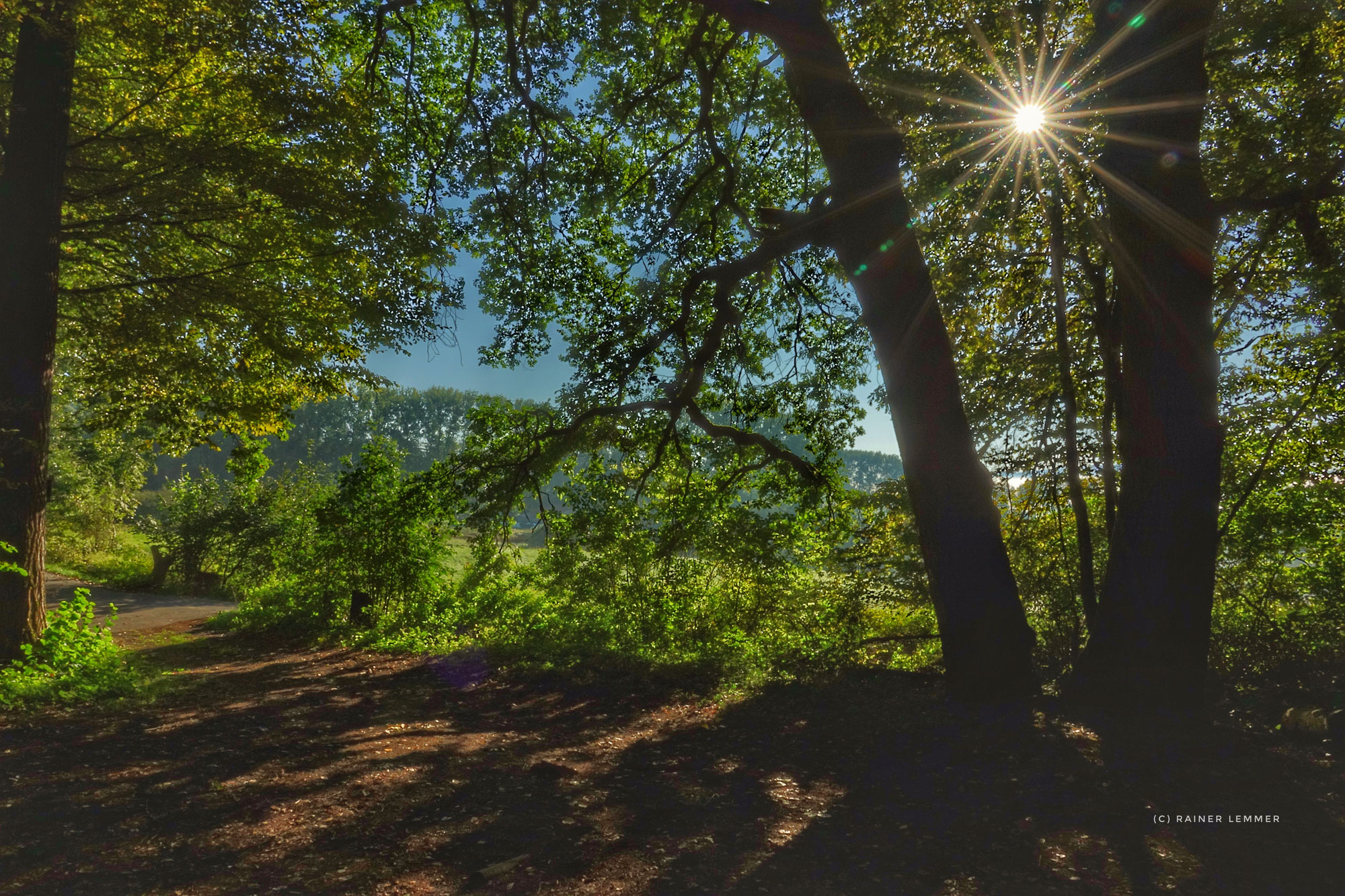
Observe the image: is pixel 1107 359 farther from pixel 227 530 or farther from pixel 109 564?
pixel 109 564

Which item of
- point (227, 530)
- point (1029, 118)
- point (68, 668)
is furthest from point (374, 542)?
point (1029, 118)

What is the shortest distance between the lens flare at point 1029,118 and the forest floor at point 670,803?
19.4 ft

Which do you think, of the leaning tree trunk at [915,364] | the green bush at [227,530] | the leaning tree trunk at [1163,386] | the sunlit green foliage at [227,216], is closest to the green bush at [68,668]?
the sunlit green foliage at [227,216]

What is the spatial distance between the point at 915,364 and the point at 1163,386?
5.75 feet

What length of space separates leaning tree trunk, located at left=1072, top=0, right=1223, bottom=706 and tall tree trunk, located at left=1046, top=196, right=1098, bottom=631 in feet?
5.75

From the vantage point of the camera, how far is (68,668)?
6.08 metres

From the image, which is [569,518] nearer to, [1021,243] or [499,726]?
[499,726]

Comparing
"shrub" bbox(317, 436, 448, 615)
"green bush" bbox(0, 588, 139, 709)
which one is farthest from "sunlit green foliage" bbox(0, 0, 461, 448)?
"green bush" bbox(0, 588, 139, 709)

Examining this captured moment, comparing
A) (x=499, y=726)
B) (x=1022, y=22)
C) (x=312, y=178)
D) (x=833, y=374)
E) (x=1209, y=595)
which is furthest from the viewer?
(x=833, y=374)

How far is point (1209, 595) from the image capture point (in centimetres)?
473

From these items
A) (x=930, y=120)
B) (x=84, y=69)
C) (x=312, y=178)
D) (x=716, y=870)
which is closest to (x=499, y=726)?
(x=716, y=870)

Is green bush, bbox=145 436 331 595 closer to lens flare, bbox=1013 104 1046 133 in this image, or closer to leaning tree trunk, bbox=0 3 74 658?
leaning tree trunk, bbox=0 3 74 658

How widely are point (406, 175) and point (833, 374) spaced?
22.1 ft

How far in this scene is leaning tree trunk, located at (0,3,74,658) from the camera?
247 inches
